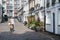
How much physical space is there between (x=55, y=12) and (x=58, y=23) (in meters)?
1.45

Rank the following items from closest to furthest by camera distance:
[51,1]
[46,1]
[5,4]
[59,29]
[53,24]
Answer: [59,29], [53,24], [51,1], [46,1], [5,4]

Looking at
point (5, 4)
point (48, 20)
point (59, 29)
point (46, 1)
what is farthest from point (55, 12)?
point (5, 4)

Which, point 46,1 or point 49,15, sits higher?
point 46,1

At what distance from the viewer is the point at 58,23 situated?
78.5 ft

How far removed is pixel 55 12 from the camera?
2436cm

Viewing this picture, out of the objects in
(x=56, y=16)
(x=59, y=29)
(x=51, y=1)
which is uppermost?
(x=51, y=1)

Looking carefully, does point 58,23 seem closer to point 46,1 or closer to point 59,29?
point 59,29

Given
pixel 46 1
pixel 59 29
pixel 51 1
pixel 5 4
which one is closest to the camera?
pixel 59 29

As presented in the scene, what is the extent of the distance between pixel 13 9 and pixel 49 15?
8758 cm

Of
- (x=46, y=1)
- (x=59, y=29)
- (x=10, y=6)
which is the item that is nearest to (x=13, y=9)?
(x=10, y=6)

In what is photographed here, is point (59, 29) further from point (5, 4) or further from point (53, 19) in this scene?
point (5, 4)

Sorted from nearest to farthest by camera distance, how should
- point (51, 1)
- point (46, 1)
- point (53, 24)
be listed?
point (53, 24)
point (51, 1)
point (46, 1)

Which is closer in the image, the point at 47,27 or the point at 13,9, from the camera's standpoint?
the point at 47,27

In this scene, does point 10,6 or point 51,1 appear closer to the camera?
point 51,1
